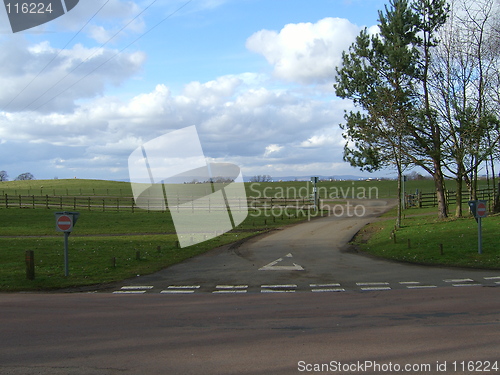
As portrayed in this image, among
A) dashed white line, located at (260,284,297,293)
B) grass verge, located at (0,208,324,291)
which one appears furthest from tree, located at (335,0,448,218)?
dashed white line, located at (260,284,297,293)

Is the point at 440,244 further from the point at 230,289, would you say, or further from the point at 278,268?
the point at 230,289

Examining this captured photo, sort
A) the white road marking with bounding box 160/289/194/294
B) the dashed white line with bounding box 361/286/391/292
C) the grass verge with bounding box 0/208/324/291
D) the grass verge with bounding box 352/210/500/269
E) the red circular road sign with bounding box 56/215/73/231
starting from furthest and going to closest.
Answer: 1. the grass verge with bounding box 352/210/500/269
2. the red circular road sign with bounding box 56/215/73/231
3. the grass verge with bounding box 0/208/324/291
4. the white road marking with bounding box 160/289/194/294
5. the dashed white line with bounding box 361/286/391/292

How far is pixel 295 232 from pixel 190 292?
50.9 ft

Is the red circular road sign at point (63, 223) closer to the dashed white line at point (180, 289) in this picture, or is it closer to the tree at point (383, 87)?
the dashed white line at point (180, 289)

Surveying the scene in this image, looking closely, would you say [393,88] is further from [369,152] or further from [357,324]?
[357,324]

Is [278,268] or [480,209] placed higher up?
[480,209]

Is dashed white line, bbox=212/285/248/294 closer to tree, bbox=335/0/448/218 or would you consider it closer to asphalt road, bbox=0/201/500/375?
asphalt road, bbox=0/201/500/375

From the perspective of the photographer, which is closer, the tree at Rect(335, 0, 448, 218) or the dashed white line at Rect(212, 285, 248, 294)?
the dashed white line at Rect(212, 285, 248, 294)

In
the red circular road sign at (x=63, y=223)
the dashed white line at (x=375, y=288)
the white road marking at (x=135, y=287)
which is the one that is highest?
the red circular road sign at (x=63, y=223)

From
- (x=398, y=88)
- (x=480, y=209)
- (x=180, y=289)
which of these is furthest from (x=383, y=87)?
(x=180, y=289)

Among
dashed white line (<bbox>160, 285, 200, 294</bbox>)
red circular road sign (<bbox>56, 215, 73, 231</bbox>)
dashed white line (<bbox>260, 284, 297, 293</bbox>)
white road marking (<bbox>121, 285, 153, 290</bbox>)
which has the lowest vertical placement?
dashed white line (<bbox>260, 284, 297, 293</bbox>)

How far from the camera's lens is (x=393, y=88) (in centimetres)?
2841


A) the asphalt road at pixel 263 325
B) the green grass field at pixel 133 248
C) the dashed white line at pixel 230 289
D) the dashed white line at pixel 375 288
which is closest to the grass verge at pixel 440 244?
the green grass field at pixel 133 248

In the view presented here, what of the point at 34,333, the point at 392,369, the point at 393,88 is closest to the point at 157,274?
the point at 34,333
